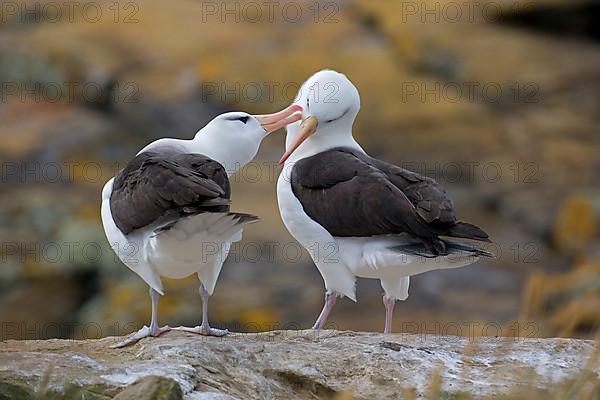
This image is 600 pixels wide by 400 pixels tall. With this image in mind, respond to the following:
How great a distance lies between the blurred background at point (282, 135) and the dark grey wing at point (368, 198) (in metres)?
5.64

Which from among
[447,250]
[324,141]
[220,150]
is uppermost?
[220,150]

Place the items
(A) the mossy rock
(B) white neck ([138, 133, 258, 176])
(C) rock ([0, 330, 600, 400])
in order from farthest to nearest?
(B) white neck ([138, 133, 258, 176]) < (C) rock ([0, 330, 600, 400]) < (A) the mossy rock

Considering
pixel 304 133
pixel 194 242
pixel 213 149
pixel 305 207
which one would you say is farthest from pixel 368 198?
pixel 194 242

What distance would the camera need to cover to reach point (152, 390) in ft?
17.8

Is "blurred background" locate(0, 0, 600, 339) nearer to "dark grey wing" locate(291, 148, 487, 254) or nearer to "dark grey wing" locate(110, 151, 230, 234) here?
"dark grey wing" locate(291, 148, 487, 254)

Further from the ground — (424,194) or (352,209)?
(424,194)

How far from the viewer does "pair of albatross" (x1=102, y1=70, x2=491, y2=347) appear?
6.99 m

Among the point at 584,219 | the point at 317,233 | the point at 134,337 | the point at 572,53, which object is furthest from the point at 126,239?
the point at 572,53

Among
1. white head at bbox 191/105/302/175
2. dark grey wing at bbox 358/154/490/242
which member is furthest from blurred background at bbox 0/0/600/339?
white head at bbox 191/105/302/175

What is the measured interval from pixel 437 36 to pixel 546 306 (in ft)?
22.2

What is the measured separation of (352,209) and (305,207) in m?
0.42

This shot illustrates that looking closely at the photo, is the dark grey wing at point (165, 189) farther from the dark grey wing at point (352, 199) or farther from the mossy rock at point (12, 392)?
the mossy rock at point (12, 392)

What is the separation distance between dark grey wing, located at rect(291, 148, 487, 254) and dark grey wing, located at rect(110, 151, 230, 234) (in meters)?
1.07

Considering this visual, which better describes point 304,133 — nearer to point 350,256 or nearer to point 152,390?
point 350,256
